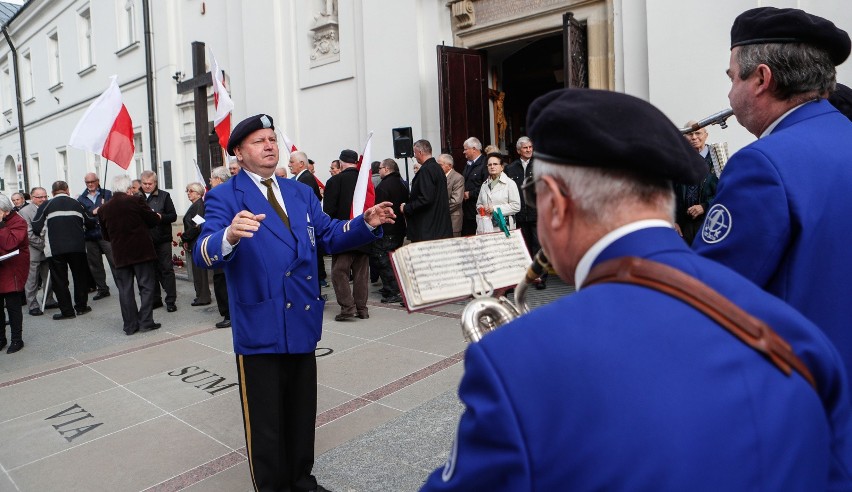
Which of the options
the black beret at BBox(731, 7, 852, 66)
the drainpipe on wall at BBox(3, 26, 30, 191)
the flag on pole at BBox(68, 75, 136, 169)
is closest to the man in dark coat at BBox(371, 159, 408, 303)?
the flag on pole at BBox(68, 75, 136, 169)

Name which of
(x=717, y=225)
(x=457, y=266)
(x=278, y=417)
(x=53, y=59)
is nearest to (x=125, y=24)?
(x=53, y=59)

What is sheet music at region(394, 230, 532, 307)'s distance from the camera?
1.80 meters

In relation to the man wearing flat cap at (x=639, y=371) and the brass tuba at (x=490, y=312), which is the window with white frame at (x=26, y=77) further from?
the man wearing flat cap at (x=639, y=371)

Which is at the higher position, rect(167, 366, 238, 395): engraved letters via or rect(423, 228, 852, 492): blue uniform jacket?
rect(423, 228, 852, 492): blue uniform jacket

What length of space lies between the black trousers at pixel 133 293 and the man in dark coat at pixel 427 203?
3003mm

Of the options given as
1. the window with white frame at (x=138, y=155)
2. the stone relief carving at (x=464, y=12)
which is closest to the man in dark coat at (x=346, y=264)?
the stone relief carving at (x=464, y=12)

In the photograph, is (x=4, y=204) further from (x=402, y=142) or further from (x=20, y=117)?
(x=20, y=117)

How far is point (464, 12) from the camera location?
9.05 m

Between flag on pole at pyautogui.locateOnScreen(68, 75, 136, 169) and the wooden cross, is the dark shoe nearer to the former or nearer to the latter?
flag on pole at pyautogui.locateOnScreen(68, 75, 136, 169)

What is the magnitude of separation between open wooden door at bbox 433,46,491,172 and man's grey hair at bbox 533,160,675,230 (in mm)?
7921

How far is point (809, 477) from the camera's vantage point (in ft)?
2.82

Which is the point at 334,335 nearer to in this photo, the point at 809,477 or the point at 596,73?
the point at 596,73

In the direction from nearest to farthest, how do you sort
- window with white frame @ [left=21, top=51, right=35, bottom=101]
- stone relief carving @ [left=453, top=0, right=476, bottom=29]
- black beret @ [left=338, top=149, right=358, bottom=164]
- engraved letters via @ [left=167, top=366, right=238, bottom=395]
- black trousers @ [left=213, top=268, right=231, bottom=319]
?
engraved letters via @ [left=167, top=366, right=238, bottom=395] < black trousers @ [left=213, top=268, right=231, bottom=319] < black beret @ [left=338, top=149, right=358, bottom=164] < stone relief carving @ [left=453, top=0, right=476, bottom=29] < window with white frame @ [left=21, top=51, right=35, bottom=101]

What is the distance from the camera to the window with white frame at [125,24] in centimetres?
1647
